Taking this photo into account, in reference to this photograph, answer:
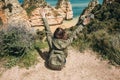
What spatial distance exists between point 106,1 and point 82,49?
480 cm

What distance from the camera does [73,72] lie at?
11.5 m

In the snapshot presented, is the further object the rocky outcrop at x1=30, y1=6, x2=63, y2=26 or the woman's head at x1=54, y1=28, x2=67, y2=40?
the rocky outcrop at x1=30, y1=6, x2=63, y2=26

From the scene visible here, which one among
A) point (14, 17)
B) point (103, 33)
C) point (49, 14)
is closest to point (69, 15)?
point (49, 14)

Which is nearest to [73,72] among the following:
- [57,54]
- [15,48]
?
[57,54]

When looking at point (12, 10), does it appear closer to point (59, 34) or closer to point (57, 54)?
point (59, 34)

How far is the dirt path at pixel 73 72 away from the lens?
11.2 metres

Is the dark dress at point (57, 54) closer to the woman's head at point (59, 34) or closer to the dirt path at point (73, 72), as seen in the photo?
the woman's head at point (59, 34)

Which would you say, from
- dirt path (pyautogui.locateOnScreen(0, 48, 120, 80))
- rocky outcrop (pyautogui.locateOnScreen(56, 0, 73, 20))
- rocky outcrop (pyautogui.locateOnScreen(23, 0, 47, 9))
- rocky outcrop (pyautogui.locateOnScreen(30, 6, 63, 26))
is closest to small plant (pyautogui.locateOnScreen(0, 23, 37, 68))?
dirt path (pyautogui.locateOnScreen(0, 48, 120, 80))

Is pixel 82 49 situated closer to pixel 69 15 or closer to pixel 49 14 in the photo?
pixel 49 14

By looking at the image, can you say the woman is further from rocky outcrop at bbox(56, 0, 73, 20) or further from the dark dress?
rocky outcrop at bbox(56, 0, 73, 20)

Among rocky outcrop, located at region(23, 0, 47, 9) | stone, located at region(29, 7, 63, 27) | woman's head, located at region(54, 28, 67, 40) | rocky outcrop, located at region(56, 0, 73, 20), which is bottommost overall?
rocky outcrop, located at region(56, 0, 73, 20)

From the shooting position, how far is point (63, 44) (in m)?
11.3

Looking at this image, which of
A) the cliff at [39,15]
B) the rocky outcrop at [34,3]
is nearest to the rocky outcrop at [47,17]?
the cliff at [39,15]

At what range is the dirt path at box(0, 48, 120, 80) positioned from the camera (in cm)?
1120
